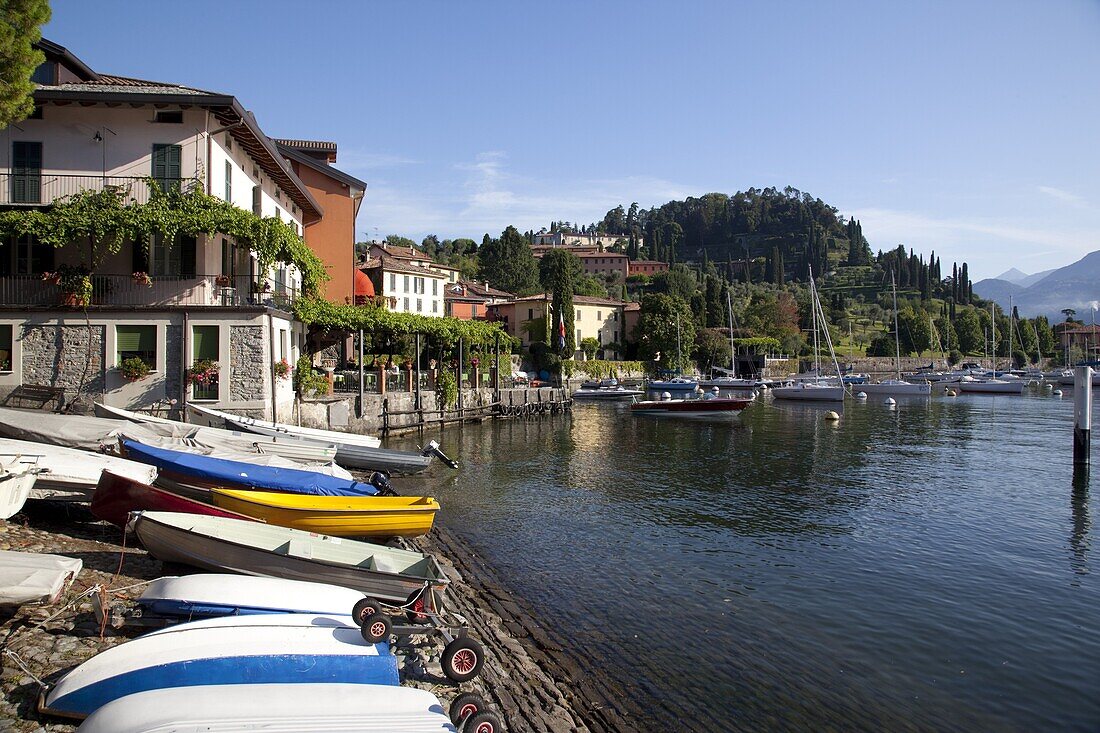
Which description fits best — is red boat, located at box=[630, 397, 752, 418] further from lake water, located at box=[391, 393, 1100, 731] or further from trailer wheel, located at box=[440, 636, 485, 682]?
trailer wheel, located at box=[440, 636, 485, 682]

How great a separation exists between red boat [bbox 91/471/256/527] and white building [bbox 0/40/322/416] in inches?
518

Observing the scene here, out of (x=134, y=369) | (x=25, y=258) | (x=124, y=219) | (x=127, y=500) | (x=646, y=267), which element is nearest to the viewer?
(x=127, y=500)

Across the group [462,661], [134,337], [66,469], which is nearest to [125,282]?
[134,337]

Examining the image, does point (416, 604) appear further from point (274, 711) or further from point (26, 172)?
point (26, 172)

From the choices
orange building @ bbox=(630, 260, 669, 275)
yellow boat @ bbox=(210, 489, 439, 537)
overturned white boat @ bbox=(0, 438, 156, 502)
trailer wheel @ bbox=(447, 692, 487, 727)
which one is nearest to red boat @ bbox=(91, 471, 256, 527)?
overturned white boat @ bbox=(0, 438, 156, 502)

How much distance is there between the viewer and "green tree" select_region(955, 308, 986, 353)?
12406cm

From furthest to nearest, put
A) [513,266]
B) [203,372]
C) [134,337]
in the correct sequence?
1. [513,266]
2. [134,337]
3. [203,372]

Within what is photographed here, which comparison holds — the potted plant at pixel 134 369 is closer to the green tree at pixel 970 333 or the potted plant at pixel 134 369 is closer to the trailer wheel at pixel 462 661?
the trailer wheel at pixel 462 661

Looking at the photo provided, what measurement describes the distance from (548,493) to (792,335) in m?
93.8

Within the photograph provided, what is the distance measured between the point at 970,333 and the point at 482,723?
453 feet

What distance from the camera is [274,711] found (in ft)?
20.2

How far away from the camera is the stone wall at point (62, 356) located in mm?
24031

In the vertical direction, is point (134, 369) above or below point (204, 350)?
below

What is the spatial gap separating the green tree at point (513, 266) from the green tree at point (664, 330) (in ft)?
87.9
